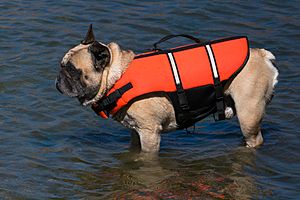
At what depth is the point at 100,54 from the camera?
7398 millimetres

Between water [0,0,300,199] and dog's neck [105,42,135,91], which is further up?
dog's neck [105,42,135,91]

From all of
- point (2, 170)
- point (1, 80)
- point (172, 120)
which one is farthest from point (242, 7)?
point (2, 170)

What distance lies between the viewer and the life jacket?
24.9 feet

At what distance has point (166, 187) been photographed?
24.4 ft

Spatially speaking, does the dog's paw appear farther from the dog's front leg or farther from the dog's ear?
the dog's ear

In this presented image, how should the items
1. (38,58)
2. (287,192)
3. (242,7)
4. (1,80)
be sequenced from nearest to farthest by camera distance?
(287,192) → (1,80) → (38,58) → (242,7)

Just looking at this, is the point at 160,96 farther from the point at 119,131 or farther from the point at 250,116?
the point at 119,131

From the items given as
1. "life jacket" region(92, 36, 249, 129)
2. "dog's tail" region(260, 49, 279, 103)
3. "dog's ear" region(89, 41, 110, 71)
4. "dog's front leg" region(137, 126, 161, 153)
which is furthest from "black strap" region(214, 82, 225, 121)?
"dog's ear" region(89, 41, 110, 71)

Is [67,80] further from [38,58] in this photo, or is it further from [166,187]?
[38,58]

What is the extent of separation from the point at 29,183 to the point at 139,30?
537 cm

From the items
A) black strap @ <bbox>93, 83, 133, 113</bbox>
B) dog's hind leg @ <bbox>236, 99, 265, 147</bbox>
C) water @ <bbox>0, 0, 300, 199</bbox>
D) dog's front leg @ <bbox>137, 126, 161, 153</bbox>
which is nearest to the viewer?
water @ <bbox>0, 0, 300, 199</bbox>

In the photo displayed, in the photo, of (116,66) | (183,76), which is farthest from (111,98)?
(183,76)

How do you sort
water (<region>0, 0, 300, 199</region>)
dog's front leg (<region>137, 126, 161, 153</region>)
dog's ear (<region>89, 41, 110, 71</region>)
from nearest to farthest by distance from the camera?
dog's ear (<region>89, 41, 110, 71</region>) < water (<region>0, 0, 300, 199</region>) < dog's front leg (<region>137, 126, 161, 153</region>)

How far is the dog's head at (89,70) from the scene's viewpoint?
7484 millimetres
